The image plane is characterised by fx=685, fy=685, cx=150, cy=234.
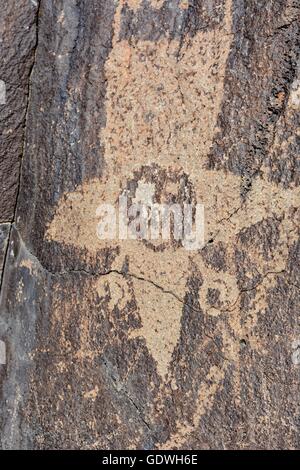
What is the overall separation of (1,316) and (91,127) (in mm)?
471

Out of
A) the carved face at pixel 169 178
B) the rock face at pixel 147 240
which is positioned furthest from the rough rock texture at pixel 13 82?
the carved face at pixel 169 178

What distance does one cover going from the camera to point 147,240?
52.3 inches

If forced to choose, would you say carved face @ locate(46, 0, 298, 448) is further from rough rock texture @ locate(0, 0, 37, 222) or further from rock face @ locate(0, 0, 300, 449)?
rough rock texture @ locate(0, 0, 37, 222)

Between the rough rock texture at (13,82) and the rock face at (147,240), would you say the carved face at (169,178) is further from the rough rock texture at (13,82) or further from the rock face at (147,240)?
the rough rock texture at (13,82)

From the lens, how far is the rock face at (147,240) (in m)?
1.22

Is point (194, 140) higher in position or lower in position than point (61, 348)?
higher

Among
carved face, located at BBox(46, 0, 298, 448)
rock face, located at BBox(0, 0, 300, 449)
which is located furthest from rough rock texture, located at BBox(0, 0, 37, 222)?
carved face, located at BBox(46, 0, 298, 448)

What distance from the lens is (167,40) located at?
1316 mm

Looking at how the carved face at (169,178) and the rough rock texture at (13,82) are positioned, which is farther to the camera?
the rough rock texture at (13,82)

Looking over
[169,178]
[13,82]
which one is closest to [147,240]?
[169,178]

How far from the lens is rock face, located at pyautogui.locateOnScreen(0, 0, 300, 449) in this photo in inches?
47.9

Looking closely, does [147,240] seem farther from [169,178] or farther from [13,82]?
[13,82]
